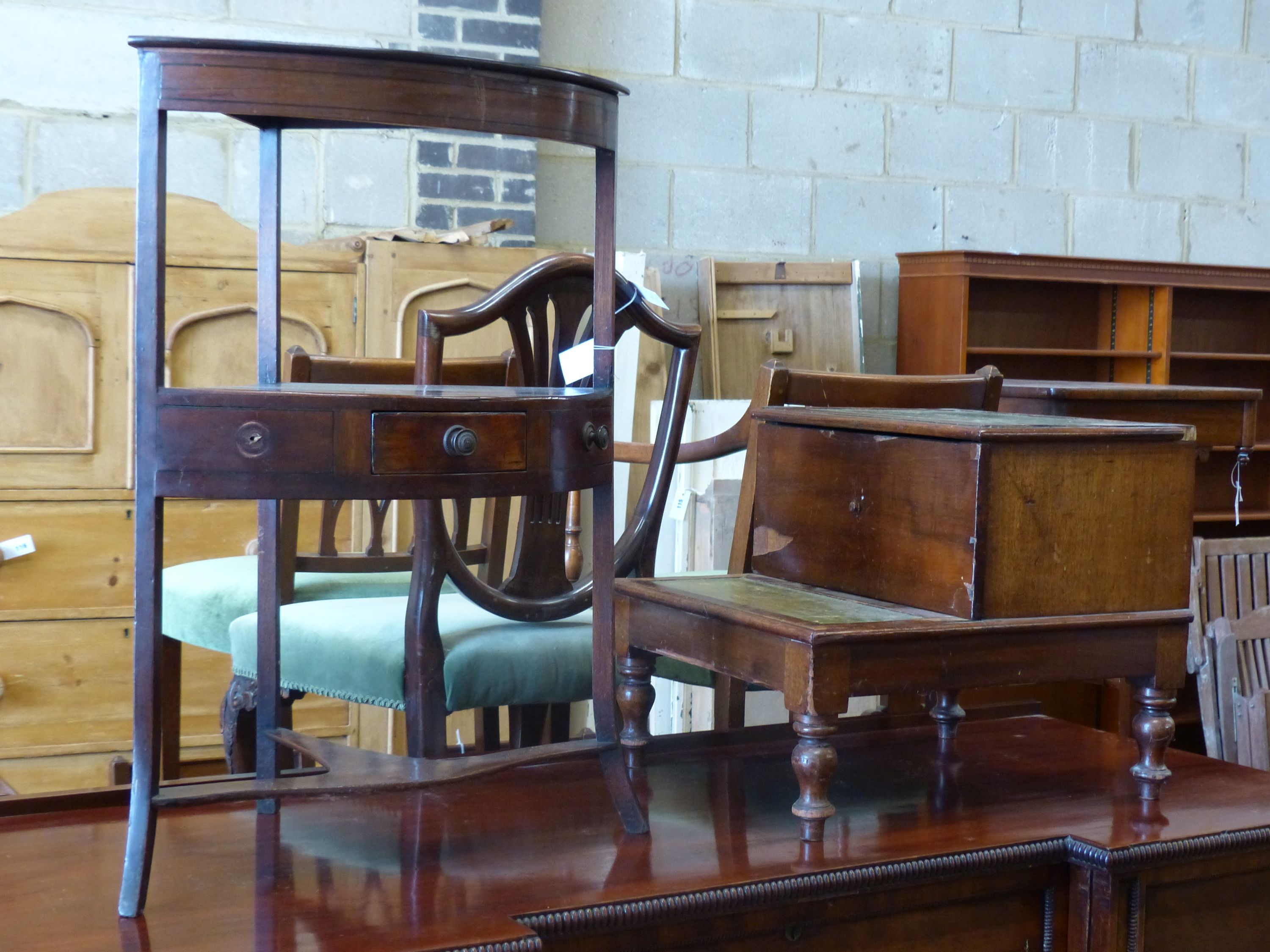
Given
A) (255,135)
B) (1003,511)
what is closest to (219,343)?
(255,135)

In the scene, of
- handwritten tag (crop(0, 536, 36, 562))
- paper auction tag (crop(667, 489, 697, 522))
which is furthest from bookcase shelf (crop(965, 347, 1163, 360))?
handwritten tag (crop(0, 536, 36, 562))

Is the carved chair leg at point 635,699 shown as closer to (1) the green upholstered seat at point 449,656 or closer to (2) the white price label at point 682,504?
(1) the green upholstered seat at point 449,656

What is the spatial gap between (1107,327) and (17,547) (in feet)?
12.1

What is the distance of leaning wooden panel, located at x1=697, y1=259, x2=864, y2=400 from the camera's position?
426cm

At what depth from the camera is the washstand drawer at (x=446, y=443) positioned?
1.22 meters

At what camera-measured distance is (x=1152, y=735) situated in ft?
5.35

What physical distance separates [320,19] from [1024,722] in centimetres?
287

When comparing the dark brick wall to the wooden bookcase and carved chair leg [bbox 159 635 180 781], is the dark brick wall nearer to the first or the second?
the wooden bookcase

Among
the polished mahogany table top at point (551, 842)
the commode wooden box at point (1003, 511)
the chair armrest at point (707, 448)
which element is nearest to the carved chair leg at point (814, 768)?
the polished mahogany table top at point (551, 842)

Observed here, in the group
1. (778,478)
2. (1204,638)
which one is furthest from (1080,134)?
(778,478)

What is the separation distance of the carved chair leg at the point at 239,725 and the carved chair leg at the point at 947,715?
1054 millimetres

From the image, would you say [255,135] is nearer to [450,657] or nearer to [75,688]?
[75,688]

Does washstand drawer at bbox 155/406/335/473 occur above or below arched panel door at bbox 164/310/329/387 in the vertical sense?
below

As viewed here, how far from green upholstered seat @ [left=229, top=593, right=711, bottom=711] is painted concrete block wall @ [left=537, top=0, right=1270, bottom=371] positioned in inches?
97.6
